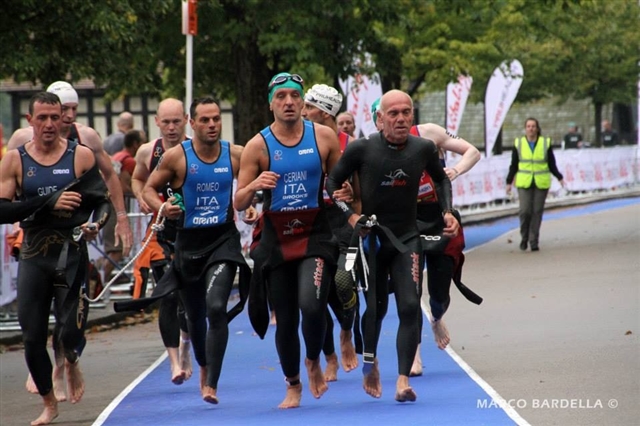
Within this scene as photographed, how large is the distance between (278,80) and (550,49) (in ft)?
137

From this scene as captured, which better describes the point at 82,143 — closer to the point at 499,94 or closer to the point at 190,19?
the point at 190,19

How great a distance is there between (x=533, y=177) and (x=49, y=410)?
1475cm

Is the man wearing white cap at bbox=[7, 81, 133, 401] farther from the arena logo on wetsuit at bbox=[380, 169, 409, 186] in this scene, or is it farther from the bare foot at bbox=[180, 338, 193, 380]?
the arena logo on wetsuit at bbox=[380, 169, 409, 186]

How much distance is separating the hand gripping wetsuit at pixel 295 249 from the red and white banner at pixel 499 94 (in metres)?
27.1

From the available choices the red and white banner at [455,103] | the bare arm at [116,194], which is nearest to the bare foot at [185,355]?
the bare arm at [116,194]

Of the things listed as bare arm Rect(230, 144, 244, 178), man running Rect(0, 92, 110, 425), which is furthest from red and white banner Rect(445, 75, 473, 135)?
man running Rect(0, 92, 110, 425)

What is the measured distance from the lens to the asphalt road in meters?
9.90

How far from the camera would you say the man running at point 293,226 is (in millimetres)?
10023

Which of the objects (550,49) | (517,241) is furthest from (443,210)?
(550,49)

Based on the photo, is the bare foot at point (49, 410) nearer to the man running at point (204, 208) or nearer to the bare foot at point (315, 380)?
the man running at point (204, 208)

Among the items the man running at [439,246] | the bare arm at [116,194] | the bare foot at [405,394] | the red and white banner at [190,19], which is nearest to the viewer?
the bare foot at [405,394]

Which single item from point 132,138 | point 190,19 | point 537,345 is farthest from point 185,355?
point 190,19

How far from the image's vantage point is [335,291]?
10.6 metres

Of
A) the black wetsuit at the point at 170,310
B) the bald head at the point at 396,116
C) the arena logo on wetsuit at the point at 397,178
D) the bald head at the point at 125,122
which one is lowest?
the black wetsuit at the point at 170,310
